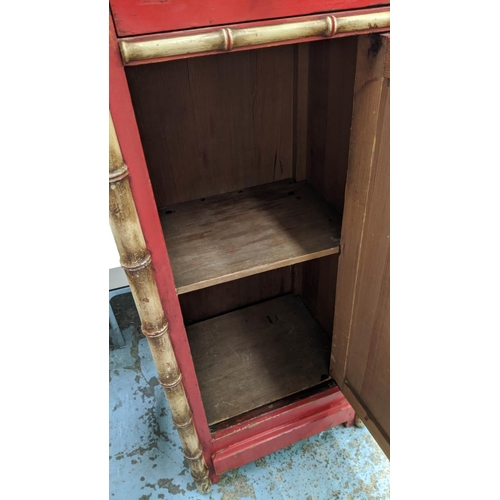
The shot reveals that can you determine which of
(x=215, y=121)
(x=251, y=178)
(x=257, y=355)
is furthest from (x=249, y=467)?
(x=215, y=121)

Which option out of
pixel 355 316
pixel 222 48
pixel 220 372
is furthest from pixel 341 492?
pixel 222 48

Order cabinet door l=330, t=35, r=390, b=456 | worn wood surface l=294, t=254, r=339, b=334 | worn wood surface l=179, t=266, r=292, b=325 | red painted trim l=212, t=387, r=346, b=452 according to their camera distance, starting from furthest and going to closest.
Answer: worn wood surface l=179, t=266, r=292, b=325 < worn wood surface l=294, t=254, r=339, b=334 < red painted trim l=212, t=387, r=346, b=452 < cabinet door l=330, t=35, r=390, b=456

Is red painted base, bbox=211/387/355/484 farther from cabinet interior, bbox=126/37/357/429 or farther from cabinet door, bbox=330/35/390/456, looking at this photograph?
cabinet door, bbox=330/35/390/456

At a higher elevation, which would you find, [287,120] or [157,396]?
[287,120]

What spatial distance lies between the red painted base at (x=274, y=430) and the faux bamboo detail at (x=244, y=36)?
3.18ft

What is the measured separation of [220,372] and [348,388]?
422 mm

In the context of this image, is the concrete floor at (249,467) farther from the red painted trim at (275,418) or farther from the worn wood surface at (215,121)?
the worn wood surface at (215,121)

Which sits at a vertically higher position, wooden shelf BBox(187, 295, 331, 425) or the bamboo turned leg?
the bamboo turned leg

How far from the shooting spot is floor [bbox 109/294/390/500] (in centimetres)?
118

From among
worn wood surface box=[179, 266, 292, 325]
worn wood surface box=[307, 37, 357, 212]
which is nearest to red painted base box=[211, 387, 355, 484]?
worn wood surface box=[179, 266, 292, 325]

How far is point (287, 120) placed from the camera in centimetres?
109

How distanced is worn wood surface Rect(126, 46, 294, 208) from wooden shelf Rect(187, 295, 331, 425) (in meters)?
0.53

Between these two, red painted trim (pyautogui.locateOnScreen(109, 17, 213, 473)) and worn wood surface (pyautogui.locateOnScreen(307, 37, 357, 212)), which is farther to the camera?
worn wood surface (pyautogui.locateOnScreen(307, 37, 357, 212))

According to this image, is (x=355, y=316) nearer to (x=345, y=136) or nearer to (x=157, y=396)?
(x=345, y=136)
